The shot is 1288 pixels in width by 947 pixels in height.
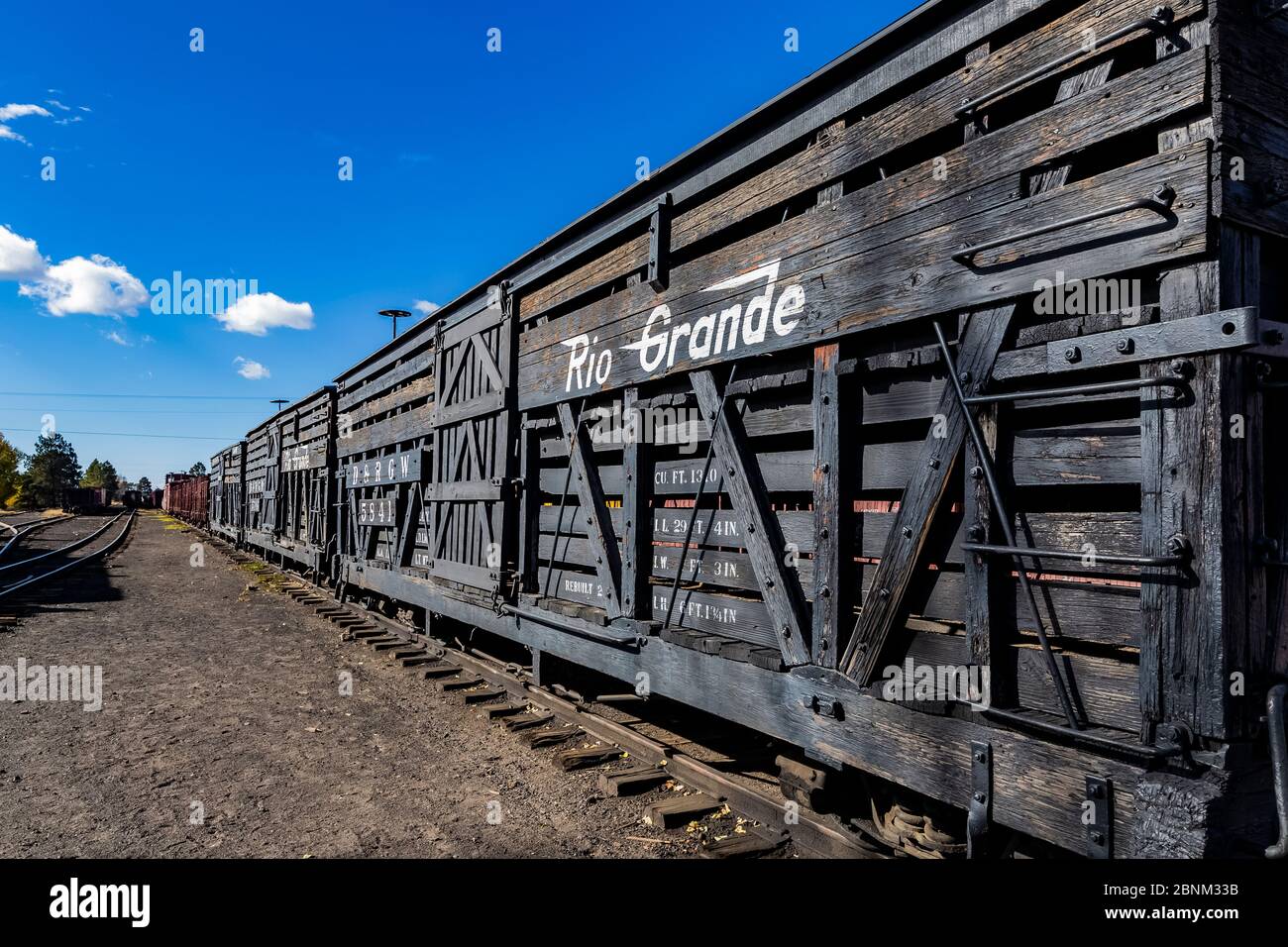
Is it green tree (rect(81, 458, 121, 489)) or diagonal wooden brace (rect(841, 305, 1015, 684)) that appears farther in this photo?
green tree (rect(81, 458, 121, 489))

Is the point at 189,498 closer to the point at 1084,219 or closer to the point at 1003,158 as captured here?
the point at 1003,158

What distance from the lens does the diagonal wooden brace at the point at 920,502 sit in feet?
11.1

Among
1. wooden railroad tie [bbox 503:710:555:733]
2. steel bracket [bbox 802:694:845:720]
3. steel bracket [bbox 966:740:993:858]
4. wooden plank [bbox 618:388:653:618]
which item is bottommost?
wooden railroad tie [bbox 503:710:555:733]

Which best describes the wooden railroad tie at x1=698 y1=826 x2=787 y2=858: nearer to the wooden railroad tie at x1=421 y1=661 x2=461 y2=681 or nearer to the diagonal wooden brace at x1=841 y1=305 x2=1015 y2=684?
the diagonal wooden brace at x1=841 y1=305 x2=1015 y2=684

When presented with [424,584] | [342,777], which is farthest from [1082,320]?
[424,584]

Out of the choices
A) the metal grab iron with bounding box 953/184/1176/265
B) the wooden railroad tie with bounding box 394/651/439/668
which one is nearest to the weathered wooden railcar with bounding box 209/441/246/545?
the wooden railroad tie with bounding box 394/651/439/668

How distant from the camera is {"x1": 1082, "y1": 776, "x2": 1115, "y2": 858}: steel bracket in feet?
9.43

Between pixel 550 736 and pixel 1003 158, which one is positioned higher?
pixel 1003 158

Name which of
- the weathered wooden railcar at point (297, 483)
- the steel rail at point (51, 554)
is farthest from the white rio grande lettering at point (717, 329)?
the steel rail at point (51, 554)

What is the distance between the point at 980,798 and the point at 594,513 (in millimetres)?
3633

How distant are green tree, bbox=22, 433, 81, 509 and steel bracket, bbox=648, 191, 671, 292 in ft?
256

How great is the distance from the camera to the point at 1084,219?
2949mm

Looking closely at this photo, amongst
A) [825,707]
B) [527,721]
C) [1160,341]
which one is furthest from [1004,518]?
[527,721]
